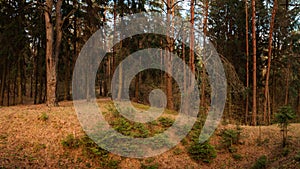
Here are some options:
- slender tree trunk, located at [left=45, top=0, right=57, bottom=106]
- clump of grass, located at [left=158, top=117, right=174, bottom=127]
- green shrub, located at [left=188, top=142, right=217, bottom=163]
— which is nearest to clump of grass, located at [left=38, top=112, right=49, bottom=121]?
slender tree trunk, located at [left=45, top=0, right=57, bottom=106]

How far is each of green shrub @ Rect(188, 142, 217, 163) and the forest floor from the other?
0.63 ft

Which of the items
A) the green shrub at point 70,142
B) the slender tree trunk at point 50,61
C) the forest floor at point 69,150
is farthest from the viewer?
the slender tree trunk at point 50,61

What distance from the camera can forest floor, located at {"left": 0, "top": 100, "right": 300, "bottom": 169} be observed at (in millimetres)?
7961

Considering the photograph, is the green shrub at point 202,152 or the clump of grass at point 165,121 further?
the clump of grass at point 165,121

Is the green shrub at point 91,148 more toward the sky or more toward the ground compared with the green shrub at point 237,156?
more toward the sky

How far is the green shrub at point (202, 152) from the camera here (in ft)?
31.6

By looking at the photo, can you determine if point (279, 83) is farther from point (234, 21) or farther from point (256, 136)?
point (256, 136)

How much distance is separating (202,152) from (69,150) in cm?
503

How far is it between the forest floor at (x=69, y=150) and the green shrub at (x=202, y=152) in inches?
7.5

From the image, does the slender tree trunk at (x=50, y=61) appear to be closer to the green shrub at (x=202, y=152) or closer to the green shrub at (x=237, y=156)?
the green shrub at (x=202, y=152)

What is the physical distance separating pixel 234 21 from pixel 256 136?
11.8m

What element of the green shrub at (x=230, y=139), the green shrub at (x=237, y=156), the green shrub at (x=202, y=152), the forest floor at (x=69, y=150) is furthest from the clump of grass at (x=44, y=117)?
the green shrub at (x=237, y=156)

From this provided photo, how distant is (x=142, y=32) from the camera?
676 inches

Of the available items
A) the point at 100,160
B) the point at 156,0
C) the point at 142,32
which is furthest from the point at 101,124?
the point at 156,0
